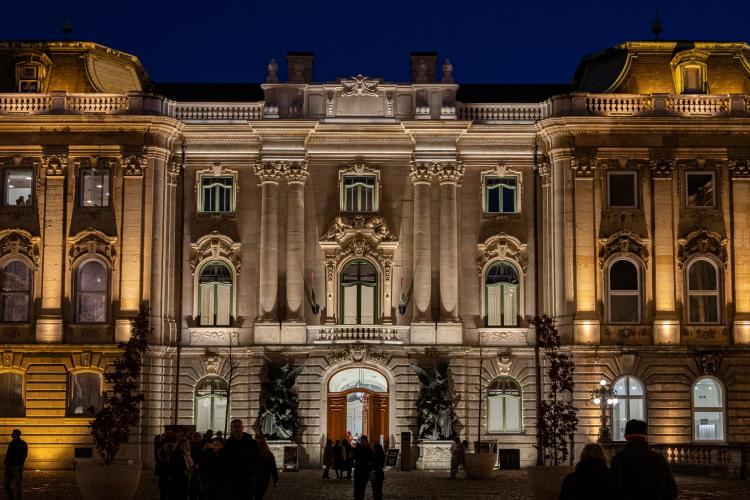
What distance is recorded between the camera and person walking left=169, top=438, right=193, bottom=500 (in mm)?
24219

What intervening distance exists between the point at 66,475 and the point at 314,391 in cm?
1071

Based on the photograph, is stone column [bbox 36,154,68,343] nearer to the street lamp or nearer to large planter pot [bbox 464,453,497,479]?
large planter pot [bbox 464,453,497,479]

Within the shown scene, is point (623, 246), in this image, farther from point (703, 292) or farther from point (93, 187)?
point (93, 187)

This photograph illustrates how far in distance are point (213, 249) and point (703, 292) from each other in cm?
1973

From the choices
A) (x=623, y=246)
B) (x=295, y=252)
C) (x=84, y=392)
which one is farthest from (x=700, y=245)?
(x=84, y=392)

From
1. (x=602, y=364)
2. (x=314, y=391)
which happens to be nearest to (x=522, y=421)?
(x=602, y=364)

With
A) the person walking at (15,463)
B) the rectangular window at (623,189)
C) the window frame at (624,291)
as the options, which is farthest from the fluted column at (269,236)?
the person walking at (15,463)

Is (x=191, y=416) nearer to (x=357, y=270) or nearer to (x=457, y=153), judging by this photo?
(x=357, y=270)

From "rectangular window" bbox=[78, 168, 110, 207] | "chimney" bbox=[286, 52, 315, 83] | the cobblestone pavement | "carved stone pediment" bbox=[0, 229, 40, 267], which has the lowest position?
the cobblestone pavement

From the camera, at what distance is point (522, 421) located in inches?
2110

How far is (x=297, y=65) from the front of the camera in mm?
55281

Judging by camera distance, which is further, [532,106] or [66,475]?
[532,106]

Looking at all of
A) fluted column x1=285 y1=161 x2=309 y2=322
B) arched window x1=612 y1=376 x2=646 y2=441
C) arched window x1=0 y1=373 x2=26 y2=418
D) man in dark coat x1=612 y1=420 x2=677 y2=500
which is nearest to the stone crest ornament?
fluted column x1=285 y1=161 x2=309 y2=322

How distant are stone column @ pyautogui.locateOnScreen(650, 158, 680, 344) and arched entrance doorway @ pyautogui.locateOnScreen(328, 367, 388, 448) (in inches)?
440
